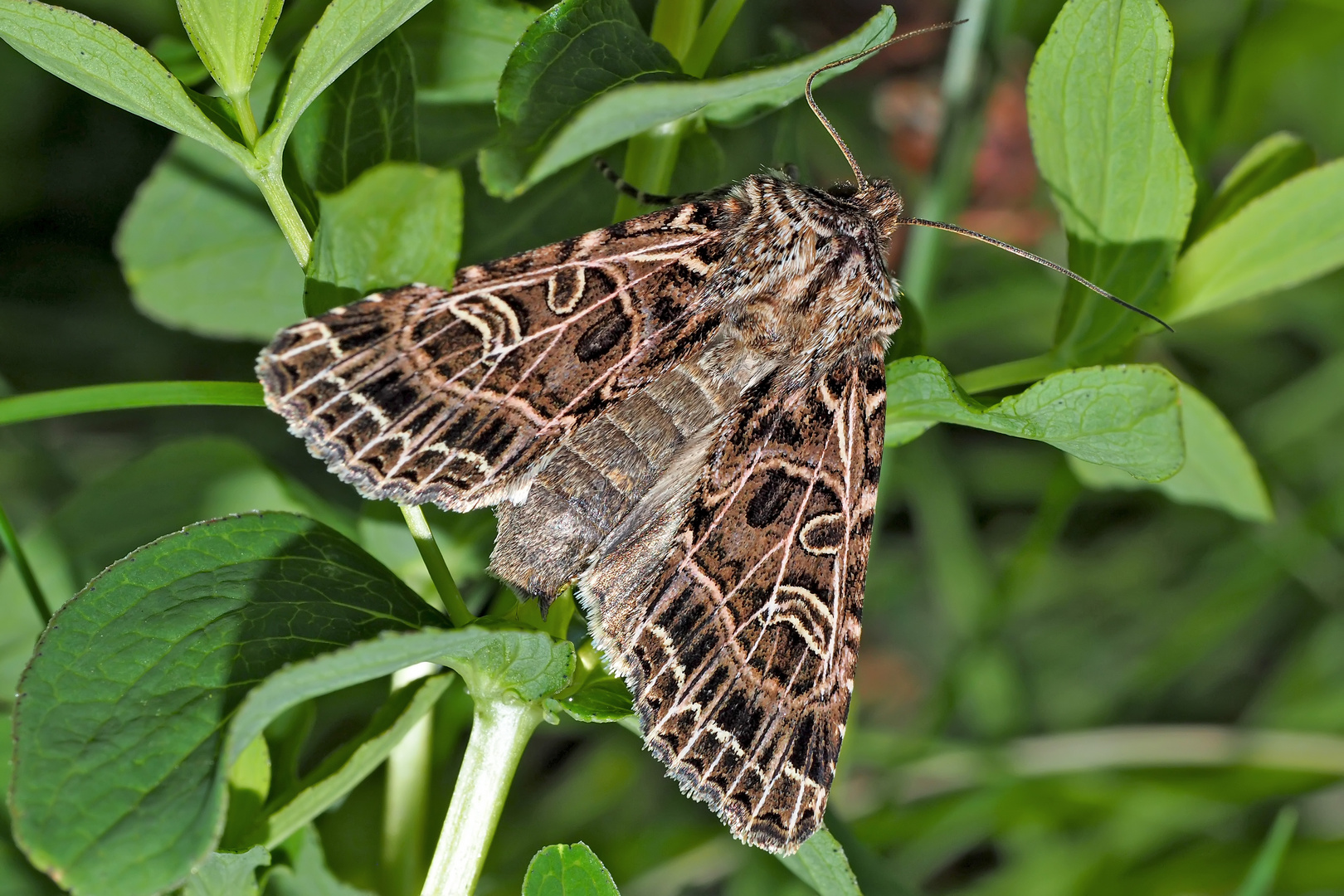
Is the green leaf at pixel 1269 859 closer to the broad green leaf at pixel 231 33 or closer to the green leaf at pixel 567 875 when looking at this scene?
the green leaf at pixel 567 875

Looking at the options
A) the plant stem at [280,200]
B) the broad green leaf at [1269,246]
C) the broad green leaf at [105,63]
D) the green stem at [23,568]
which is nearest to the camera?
the broad green leaf at [105,63]

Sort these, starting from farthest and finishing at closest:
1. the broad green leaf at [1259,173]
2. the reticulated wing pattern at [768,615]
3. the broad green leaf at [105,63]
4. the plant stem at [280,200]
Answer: the broad green leaf at [1259,173], the reticulated wing pattern at [768,615], the plant stem at [280,200], the broad green leaf at [105,63]

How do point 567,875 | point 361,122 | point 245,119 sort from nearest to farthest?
point 567,875
point 245,119
point 361,122

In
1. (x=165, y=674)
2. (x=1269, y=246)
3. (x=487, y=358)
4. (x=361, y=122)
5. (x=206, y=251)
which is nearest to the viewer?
(x=165, y=674)

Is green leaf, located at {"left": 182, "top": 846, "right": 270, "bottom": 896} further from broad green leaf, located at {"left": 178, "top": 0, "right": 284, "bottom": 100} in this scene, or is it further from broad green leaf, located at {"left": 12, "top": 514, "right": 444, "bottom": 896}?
broad green leaf, located at {"left": 178, "top": 0, "right": 284, "bottom": 100}

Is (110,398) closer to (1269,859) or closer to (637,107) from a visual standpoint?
(637,107)

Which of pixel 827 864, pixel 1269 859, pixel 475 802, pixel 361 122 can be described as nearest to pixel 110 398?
pixel 361 122

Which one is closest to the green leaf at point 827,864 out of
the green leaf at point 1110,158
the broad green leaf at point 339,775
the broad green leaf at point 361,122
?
the broad green leaf at point 339,775

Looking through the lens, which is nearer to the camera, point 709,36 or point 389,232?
point 389,232
